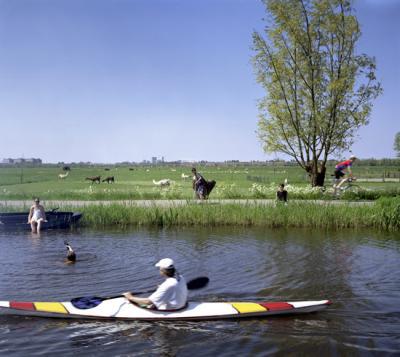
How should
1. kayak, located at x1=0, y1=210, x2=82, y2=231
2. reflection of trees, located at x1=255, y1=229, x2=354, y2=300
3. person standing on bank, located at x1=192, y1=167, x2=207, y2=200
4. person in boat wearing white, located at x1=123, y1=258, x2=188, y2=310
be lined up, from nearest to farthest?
person in boat wearing white, located at x1=123, y1=258, x2=188, y2=310, reflection of trees, located at x1=255, y1=229, x2=354, y2=300, kayak, located at x1=0, y1=210, x2=82, y2=231, person standing on bank, located at x1=192, y1=167, x2=207, y2=200

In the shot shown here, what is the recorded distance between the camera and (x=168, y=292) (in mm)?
9844

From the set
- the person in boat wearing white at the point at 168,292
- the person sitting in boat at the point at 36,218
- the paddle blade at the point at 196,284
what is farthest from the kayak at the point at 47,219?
the person in boat wearing white at the point at 168,292

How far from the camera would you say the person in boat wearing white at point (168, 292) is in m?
9.78

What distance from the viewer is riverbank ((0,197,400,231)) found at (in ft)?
72.3

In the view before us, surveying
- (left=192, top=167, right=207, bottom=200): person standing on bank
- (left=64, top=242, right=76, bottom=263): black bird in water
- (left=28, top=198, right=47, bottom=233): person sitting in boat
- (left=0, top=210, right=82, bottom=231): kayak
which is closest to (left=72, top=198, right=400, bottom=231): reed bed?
(left=0, top=210, right=82, bottom=231): kayak

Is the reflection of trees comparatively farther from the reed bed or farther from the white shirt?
the white shirt

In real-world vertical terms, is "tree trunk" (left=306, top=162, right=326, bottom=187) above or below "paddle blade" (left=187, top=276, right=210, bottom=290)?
above

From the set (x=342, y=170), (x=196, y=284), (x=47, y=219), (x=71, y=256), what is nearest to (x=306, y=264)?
(x=196, y=284)

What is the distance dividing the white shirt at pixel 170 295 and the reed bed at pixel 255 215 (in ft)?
41.7

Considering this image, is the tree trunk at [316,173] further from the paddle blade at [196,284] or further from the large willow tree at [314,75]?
the paddle blade at [196,284]

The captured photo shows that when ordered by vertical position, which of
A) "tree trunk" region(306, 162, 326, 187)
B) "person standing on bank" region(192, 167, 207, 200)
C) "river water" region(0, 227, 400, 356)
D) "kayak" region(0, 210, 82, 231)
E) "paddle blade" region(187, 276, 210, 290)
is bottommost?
"river water" region(0, 227, 400, 356)

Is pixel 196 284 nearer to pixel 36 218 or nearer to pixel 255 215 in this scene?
pixel 255 215

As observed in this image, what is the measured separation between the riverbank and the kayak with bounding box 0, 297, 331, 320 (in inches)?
476

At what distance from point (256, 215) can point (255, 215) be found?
47mm
